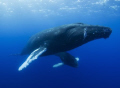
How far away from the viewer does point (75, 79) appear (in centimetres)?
2734

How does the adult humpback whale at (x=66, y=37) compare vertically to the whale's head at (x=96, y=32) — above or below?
above

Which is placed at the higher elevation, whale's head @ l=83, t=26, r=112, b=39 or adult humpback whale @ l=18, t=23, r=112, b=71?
adult humpback whale @ l=18, t=23, r=112, b=71

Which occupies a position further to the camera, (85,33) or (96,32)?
(85,33)

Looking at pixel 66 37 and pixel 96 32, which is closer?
pixel 96 32

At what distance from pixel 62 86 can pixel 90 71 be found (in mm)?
10231

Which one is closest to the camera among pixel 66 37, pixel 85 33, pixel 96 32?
pixel 96 32

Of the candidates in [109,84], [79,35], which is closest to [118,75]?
[109,84]

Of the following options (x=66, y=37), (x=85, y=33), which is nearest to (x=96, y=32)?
(x=85, y=33)

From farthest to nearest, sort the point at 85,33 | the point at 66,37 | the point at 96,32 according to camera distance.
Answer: the point at 66,37
the point at 85,33
the point at 96,32

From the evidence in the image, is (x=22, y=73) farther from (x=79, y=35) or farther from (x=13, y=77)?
(x=79, y=35)

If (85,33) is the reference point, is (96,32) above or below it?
below

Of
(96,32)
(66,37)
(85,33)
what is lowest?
(96,32)

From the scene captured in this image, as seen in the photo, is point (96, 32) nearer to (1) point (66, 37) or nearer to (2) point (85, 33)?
(2) point (85, 33)

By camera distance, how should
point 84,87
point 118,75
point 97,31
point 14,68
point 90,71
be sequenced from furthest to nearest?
point 118,75 < point 90,71 < point 14,68 < point 84,87 < point 97,31
